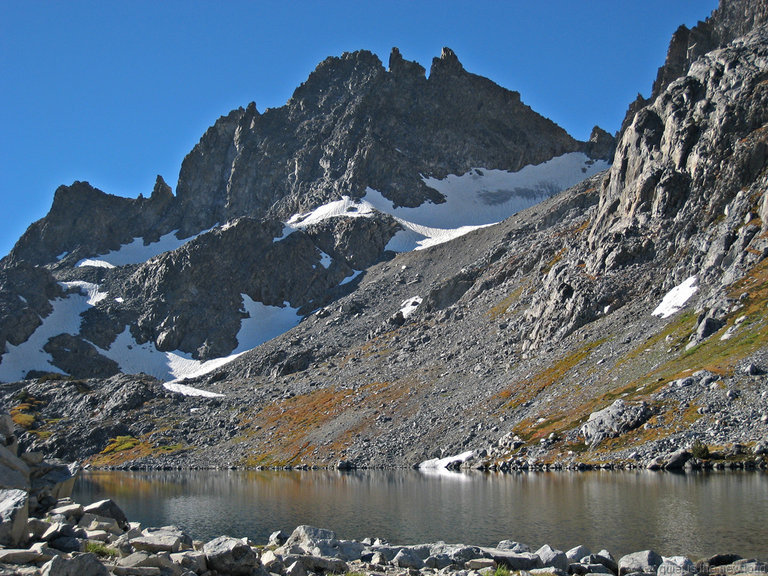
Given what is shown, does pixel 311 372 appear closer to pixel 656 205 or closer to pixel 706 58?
pixel 656 205

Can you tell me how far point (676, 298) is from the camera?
9250 centimetres

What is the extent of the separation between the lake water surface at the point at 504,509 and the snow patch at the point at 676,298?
36.4 m

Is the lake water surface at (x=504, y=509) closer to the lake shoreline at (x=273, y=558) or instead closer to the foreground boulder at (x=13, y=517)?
the lake shoreline at (x=273, y=558)

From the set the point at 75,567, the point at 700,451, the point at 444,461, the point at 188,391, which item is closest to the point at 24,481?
the point at 75,567

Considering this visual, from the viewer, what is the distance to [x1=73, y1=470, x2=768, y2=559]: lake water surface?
1305 inches

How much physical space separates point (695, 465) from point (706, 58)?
102228 mm

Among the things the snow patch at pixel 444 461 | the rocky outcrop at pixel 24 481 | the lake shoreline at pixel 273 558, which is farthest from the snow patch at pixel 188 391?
the lake shoreline at pixel 273 558

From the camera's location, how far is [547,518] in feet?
130

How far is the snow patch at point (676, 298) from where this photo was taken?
90375 mm

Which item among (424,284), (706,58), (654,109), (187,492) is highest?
(706,58)

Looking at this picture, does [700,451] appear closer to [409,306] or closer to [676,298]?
[676,298]

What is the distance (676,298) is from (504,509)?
59134 millimetres

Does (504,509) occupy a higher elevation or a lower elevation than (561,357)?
lower

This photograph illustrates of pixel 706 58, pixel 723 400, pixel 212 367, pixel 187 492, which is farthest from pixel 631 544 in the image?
pixel 212 367
